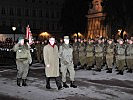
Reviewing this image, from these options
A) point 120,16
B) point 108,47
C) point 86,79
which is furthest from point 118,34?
point 86,79

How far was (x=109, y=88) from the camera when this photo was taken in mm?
13258

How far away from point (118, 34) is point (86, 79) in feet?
128

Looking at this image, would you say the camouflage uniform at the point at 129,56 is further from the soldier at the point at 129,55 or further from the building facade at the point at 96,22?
the building facade at the point at 96,22

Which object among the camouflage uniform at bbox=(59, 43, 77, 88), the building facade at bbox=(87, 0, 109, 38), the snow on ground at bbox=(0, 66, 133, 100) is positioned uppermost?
the building facade at bbox=(87, 0, 109, 38)

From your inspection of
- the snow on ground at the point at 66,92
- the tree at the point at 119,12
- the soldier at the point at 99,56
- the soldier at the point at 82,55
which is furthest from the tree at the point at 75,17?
the snow on ground at the point at 66,92

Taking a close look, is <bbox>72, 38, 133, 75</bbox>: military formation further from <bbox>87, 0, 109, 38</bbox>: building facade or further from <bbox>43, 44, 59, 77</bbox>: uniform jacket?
<bbox>87, 0, 109, 38</bbox>: building facade

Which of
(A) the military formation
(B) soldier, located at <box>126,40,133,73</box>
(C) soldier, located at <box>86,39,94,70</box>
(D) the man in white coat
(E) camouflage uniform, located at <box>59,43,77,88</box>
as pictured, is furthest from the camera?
(C) soldier, located at <box>86,39,94,70</box>

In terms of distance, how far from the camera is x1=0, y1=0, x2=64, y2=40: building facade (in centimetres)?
8012

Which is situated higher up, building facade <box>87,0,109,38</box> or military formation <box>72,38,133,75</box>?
building facade <box>87,0,109,38</box>

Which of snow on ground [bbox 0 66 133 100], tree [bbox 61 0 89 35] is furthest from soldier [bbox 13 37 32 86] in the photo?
tree [bbox 61 0 89 35]

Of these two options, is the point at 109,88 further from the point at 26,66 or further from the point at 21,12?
the point at 21,12

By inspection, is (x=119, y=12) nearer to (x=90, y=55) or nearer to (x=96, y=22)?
(x=96, y=22)

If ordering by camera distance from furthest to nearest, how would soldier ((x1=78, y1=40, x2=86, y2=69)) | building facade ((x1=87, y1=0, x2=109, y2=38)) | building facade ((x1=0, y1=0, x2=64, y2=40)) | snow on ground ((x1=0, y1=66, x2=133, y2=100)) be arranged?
building facade ((x1=0, y1=0, x2=64, y2=40)), building facade ((x1=87, y1=0, x2=109, y2=38)), soldier ((x1=78, y1=40, x2=86, y2=69)), snow on ground ((x1=0, y1=66, x2=133, y2=100))

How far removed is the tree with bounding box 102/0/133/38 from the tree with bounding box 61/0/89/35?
→ 57.4ft
